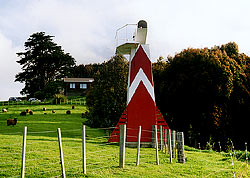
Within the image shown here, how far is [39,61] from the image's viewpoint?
5678 centimetres

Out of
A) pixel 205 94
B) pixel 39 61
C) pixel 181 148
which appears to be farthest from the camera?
pixel 39 61

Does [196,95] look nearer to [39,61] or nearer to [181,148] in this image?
[181,148]

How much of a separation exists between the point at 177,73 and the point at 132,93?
11237 millimetres

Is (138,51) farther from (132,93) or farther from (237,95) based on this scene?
(237,95)

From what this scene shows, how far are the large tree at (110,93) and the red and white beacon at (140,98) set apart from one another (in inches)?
313

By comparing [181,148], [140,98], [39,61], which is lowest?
[181,148]

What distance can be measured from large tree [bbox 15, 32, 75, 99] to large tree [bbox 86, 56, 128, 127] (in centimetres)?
3292

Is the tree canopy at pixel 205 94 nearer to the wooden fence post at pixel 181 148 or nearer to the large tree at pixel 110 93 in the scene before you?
the large tree at pixel 110 93

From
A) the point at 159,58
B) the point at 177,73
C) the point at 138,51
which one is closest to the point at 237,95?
the point at 177,73

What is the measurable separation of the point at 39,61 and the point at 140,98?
45642 mm

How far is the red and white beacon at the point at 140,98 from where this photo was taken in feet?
49.0

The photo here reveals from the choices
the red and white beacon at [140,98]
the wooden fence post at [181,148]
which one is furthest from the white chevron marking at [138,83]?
the wooden fence post at [181,148]

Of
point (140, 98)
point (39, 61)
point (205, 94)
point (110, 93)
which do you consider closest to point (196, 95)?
point (205, 94)

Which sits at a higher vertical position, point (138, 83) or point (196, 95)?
point (138, 83)
